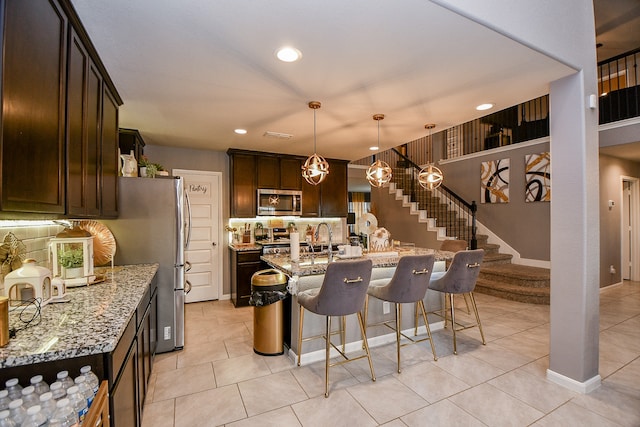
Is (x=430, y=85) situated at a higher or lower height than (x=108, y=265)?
higher

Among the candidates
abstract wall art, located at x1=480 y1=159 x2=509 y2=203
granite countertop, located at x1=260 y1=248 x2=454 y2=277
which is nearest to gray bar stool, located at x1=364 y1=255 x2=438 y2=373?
granite countertop, located at x1=260 y1=248 x2=454 y2=277

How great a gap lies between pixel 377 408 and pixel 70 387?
1928 millimetres

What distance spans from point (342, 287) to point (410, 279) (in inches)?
28.3

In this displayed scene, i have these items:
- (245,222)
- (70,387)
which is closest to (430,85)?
(70,387)

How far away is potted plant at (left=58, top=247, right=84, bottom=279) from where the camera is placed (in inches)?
82.1

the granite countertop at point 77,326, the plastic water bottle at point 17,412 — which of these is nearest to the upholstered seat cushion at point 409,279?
the granite countertop at point 77,326

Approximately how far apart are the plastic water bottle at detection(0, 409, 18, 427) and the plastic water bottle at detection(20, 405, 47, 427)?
29 millimetres

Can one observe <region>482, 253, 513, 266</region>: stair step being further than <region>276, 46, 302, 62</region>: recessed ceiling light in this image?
Yes

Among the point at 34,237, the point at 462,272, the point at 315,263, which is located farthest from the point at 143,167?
the point at 462,272

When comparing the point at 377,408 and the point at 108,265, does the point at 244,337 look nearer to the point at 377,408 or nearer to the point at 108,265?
the point at 108,265

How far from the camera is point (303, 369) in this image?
281 centimetres

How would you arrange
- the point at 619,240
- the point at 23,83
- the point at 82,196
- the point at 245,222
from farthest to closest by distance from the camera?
the point at 619,240
the point at 245,222
the point at 82,196
the point at 23,83

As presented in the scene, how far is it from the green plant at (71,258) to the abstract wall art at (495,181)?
719cm

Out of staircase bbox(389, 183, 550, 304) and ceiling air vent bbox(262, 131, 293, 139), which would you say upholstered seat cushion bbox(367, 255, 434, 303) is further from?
staircase bbox(389, 183, 550, 304)
